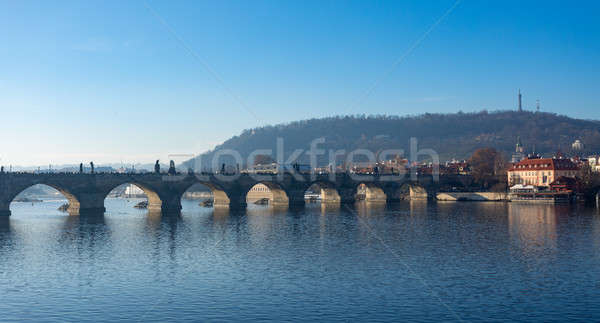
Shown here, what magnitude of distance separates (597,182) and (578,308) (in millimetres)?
91202

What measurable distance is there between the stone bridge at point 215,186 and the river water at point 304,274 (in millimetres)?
19399

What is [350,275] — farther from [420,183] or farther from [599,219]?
[420,183]

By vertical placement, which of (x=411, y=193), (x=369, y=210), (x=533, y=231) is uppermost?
(x=411, y=193)

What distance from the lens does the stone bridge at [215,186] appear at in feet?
249

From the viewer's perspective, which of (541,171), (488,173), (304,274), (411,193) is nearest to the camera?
(304,274)

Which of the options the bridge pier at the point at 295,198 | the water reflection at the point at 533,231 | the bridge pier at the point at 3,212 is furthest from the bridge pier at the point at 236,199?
the water reflection at the point at 533,231

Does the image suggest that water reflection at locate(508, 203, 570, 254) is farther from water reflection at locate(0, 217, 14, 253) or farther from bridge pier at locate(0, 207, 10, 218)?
bridge pier at locate(0, 207, 10, 218)

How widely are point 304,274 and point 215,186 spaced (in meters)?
63.5

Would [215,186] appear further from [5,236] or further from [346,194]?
[5,236]

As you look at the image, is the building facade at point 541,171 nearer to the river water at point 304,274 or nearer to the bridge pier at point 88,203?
the river water at point 304,274

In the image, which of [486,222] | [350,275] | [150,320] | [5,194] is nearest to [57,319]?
[150,320]

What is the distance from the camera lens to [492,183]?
445 feet

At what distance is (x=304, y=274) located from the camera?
1310 inches

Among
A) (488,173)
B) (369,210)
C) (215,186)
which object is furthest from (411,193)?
(215,186)
